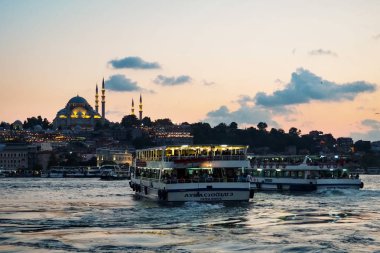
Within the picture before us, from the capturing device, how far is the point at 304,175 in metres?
85.0

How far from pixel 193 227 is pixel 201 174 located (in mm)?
16985

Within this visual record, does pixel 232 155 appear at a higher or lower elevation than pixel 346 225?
higher

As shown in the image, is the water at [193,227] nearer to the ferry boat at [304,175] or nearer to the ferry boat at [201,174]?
the ferry boat at [201,174]

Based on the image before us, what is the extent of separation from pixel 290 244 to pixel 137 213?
1981cm

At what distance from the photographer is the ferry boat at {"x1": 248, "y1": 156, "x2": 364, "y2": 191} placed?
82.5 meters

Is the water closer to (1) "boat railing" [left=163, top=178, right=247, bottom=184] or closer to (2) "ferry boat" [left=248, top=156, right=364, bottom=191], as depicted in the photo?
(1) "boat railing" [left=163, top=178, right=247, bottom=184]

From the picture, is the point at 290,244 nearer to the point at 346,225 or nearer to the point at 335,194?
the point at 346,225

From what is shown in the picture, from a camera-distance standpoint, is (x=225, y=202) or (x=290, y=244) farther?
(x=225, y=202)

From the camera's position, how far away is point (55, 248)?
36219mm

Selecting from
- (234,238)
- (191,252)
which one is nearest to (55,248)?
(191,252)

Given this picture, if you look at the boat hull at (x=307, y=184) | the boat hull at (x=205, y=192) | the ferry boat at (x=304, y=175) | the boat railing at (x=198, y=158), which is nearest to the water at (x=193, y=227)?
the boat hull at (x=205, y=192)

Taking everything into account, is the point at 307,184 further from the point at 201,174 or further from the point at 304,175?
the point at 201,174

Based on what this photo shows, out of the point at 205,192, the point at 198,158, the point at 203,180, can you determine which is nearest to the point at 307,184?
the point at 198,158

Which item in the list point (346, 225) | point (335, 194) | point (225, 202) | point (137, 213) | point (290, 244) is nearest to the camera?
point (290, 244)
